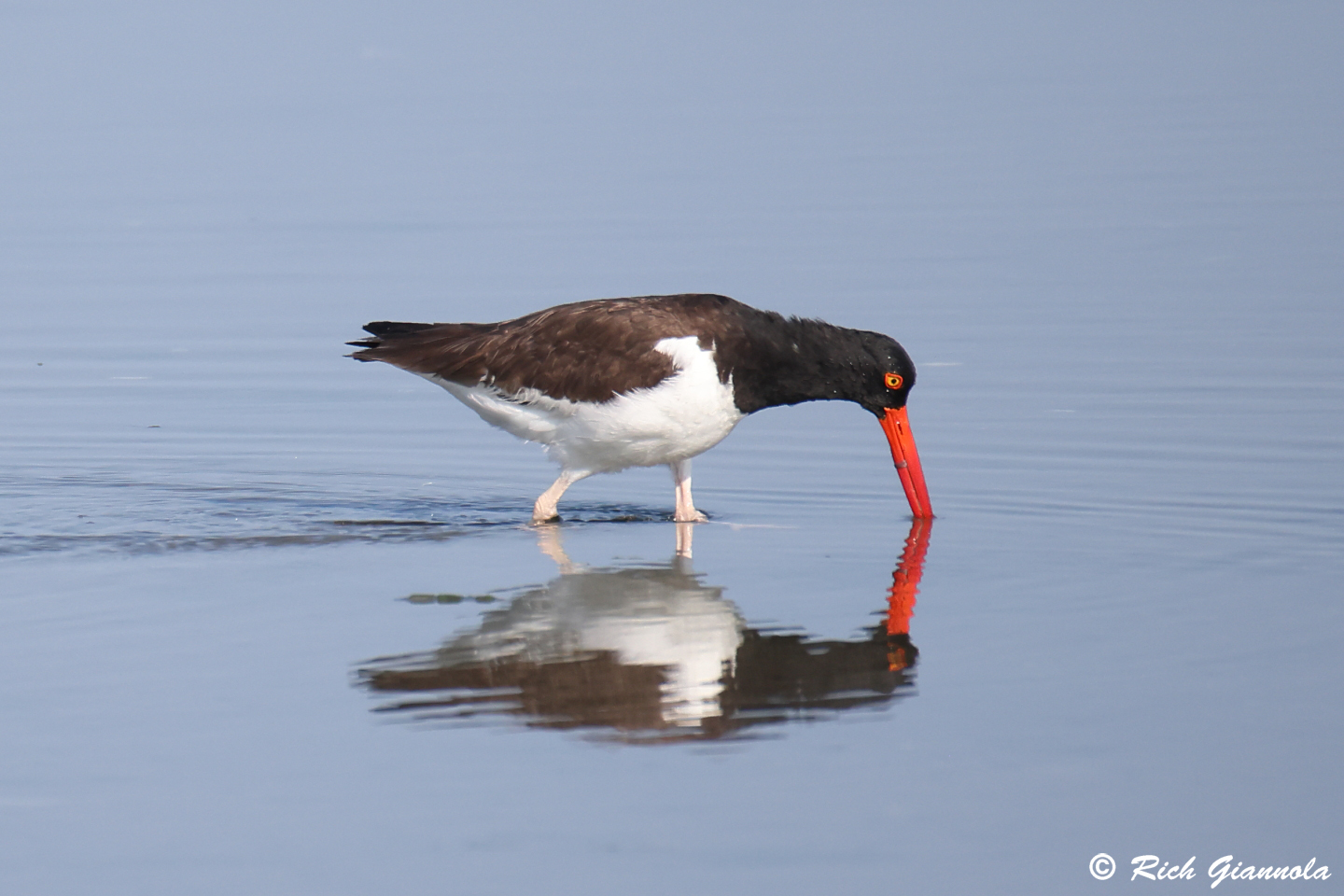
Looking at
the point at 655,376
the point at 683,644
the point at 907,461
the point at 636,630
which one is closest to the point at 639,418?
the point at 655,376

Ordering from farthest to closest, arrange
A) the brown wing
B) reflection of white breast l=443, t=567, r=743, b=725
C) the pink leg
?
1. the pink leg
2. the brown wing
3. reflection of white breast l=443, t=567, r=743, b=725

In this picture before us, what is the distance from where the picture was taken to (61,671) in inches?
282

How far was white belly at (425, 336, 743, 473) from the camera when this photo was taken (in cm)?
937

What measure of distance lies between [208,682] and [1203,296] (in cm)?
1001

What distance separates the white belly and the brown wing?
5 centimetres

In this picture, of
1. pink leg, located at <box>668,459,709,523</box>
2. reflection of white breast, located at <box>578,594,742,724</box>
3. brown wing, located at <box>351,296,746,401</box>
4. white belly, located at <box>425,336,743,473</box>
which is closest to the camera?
reflection of white breast, located at <box>578,594,742,724</box>

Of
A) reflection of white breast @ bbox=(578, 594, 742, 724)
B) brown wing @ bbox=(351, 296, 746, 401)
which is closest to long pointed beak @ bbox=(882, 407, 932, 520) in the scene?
brown wing @ bbox=(351, 296, 746, 401)

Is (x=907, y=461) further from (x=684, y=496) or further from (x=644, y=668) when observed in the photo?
(x=644, y=668)

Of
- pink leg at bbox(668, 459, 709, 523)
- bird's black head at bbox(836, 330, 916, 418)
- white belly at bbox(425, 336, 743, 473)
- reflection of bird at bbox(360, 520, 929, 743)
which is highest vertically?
bird's black head at bbox(836, 330, 916, 418)

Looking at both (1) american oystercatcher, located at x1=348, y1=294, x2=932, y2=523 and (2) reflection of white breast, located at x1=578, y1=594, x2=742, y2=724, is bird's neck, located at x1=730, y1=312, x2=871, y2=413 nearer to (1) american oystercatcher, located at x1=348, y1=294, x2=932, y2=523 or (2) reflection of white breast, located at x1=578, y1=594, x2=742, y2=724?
(1) american oystercatcher, located at x1=348, y1=294, x2=932, y2=523

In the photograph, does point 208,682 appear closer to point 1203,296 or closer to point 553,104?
point 1203,296

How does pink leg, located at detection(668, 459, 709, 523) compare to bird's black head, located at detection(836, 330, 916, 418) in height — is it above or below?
below

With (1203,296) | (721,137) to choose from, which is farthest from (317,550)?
(721,137)

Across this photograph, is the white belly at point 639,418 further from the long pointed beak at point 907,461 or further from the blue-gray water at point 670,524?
the long pointed beak at point 907,461
